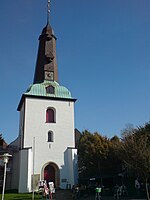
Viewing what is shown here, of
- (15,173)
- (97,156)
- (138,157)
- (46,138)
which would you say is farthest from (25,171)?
(138,157)

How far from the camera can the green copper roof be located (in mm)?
35819

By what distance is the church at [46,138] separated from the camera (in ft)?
106

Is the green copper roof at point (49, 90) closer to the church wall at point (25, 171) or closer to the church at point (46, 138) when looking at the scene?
the church at point (46, 138)

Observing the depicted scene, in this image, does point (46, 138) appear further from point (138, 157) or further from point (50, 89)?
point (138, 157)

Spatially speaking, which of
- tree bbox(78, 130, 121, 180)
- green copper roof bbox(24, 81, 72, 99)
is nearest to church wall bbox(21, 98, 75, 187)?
green copper roof bbox(24, 81, 72, 99)

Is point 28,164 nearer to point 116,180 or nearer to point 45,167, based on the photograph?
point 45,167

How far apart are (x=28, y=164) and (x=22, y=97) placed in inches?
366

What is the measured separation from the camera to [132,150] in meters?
23.1

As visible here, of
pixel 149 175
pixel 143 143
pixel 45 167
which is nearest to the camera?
pixel 149 175

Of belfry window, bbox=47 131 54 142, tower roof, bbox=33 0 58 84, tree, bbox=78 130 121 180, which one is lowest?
tree, bbox=78 130 121 180

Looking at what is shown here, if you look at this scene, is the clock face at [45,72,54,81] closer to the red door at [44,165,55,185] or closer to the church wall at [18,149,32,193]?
the church wall at [18,149,32,193]

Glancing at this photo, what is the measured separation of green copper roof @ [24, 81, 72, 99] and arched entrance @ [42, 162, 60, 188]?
365 inches

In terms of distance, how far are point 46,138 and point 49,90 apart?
22.2ft

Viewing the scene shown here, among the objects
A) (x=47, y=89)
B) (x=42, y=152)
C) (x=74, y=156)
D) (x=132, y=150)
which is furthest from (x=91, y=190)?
(x=47, y=89)
